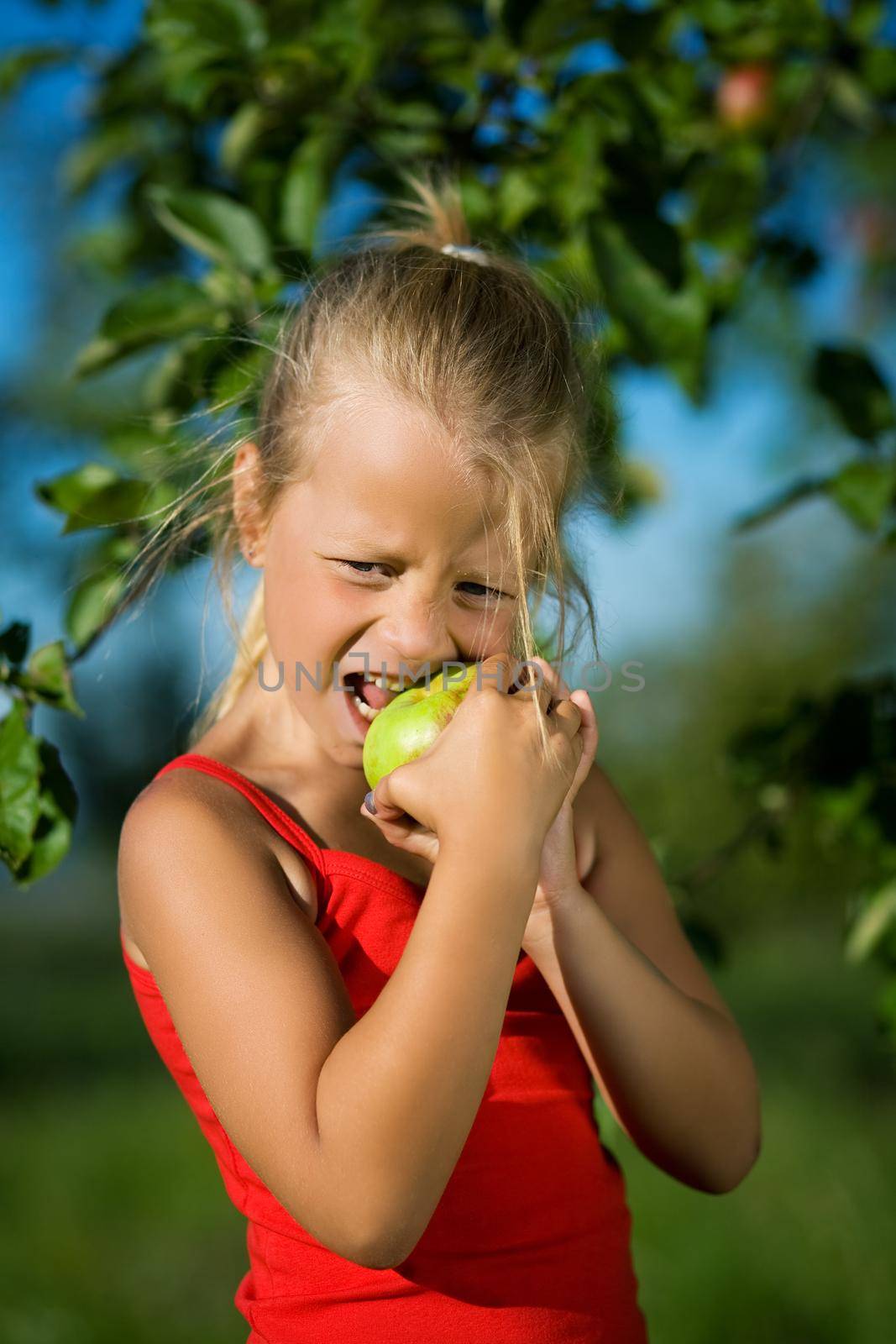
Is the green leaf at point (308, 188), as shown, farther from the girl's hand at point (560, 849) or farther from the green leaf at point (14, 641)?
the girl's hand at point (560, 849)

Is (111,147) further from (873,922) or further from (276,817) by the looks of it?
(873,922)

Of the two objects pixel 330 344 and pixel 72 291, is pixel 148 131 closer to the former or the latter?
pixel 330 344

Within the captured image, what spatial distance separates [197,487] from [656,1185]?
→ 6.90ft

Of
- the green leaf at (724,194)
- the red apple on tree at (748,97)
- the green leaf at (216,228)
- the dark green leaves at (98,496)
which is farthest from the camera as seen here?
the red apple on tree at (748,97)

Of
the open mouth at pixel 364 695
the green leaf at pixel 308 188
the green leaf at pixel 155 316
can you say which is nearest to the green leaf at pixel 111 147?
the green leaf at pixel 308 188

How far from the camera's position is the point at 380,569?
0.84 m

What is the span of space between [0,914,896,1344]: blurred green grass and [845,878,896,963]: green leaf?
16 centimetres

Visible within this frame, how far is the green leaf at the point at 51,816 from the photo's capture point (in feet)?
3.24

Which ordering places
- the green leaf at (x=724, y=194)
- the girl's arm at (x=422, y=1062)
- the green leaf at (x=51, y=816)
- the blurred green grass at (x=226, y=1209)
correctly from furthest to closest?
the blurred green grass at (x=226, y=1209), the green leaf at (x=724, y=194), the green leaf at (x=51, y=816), the girl's arm at (x=422, y=1062)

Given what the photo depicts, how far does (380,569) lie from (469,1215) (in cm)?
44

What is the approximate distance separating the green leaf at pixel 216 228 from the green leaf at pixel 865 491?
2.08ft

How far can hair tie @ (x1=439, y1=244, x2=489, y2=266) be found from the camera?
0.99 meters

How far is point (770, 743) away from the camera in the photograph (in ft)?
4.73

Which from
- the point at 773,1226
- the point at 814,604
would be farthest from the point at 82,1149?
the point at 814,604
